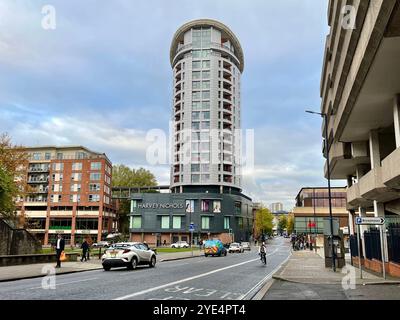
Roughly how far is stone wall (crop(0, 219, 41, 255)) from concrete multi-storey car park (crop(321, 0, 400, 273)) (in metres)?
22.5

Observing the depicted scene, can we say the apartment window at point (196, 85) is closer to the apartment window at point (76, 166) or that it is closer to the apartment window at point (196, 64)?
the apartment window at point (196, 64)

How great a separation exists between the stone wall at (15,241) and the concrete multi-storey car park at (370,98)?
22503mm

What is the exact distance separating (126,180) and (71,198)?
18367mm

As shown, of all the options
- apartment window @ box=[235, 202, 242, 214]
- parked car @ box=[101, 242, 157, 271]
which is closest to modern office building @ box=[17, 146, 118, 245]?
apartment window @ box=[235, 202, 242, 214]

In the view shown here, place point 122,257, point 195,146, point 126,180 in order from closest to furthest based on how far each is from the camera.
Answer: point 122,257 → point 195,146 → point 126,180

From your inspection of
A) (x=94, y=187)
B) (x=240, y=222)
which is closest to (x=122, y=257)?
(x=94, y=187)

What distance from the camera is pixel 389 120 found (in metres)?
22.8

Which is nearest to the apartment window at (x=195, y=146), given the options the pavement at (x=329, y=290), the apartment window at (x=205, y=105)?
the apartment window at (x=205, y=105)

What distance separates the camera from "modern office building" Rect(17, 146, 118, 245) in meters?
99.3

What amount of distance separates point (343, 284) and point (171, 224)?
7748 centimetres

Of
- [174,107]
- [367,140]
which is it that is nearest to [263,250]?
[367,140]

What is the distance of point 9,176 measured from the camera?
31125 mm

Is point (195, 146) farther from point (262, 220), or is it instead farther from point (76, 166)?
Answer: point (262, 220)

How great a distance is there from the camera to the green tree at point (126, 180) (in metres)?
115
